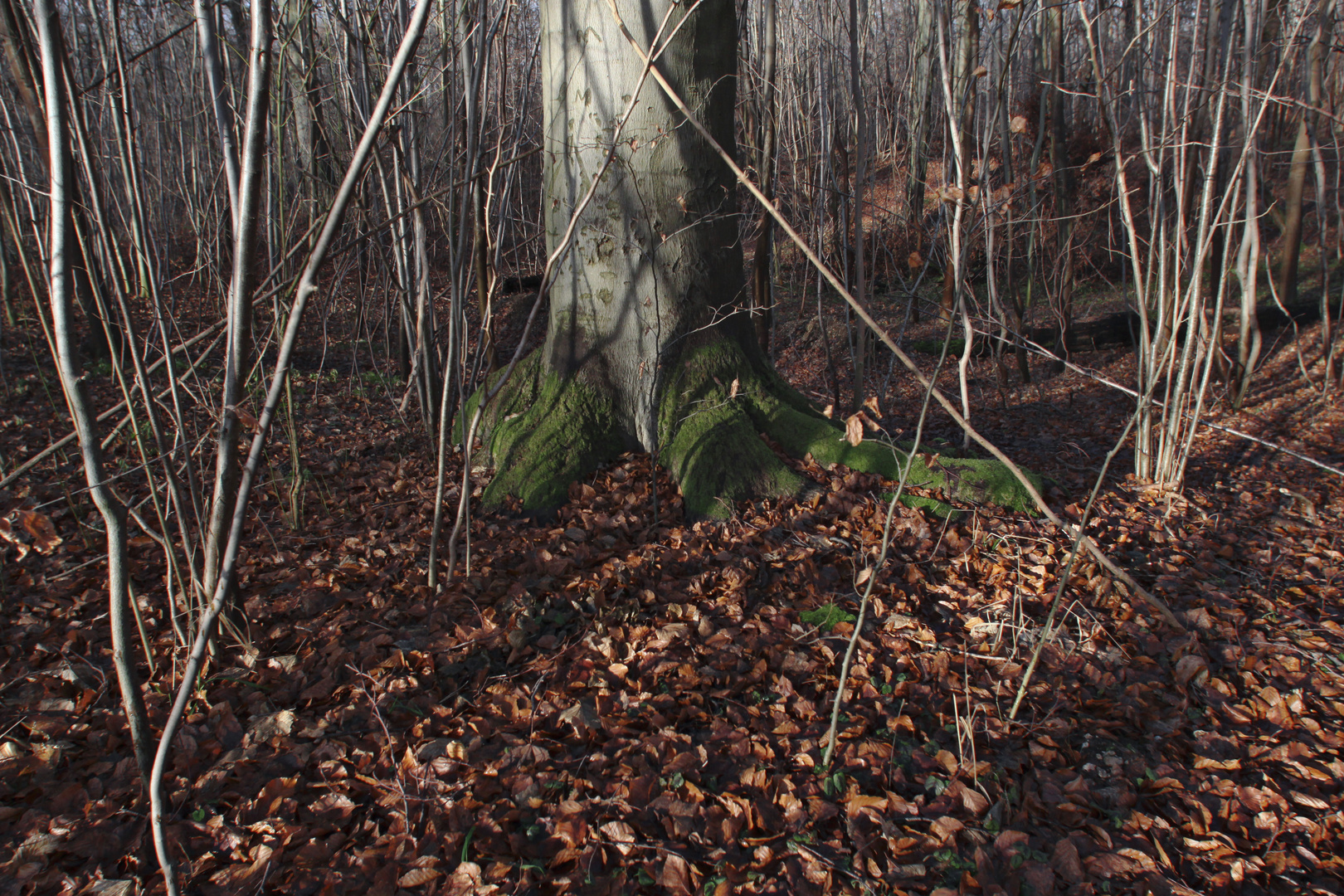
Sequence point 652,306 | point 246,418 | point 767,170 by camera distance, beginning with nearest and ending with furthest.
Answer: point 246,418 < point 652,306 < point 767,170

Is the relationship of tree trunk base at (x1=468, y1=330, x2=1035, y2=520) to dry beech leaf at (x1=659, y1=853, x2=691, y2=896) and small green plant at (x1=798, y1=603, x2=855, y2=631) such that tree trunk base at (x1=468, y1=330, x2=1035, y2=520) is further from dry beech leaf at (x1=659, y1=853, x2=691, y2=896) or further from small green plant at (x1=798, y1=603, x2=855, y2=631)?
dry beech leaf at (x1=659, y1=853, x2=691, y2=896)

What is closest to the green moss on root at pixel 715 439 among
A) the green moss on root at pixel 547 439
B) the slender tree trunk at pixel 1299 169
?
the green moss on root at pixel 547 439

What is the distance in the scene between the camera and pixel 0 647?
2.30m

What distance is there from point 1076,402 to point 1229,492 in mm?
2534

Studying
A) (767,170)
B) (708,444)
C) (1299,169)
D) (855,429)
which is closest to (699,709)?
(855,429)

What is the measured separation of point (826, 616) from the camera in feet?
8.20

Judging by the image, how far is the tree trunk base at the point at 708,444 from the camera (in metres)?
3.18

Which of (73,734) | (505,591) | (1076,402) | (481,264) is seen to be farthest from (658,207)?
(1076,402)

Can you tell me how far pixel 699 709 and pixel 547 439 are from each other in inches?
65.5

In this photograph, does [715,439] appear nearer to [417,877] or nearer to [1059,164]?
[417,877]

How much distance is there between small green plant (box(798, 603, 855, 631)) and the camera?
2.46 m

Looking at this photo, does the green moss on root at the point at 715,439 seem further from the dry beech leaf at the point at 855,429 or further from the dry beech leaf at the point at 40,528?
the dry beech leaf at the point at 40,528

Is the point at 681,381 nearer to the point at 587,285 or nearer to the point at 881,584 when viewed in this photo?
the point at 587,285

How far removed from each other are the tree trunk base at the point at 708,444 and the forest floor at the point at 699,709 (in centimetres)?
12
